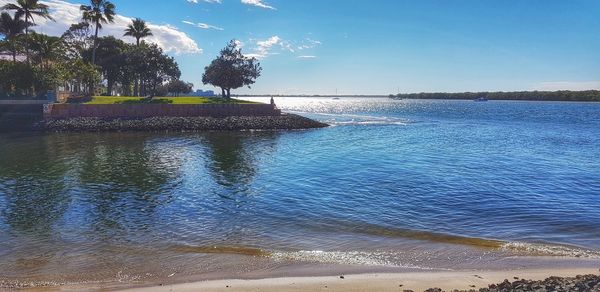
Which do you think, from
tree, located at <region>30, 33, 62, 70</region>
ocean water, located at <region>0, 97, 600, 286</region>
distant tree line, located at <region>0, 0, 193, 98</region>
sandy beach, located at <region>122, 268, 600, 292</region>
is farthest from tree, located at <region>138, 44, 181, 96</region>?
sandy beach, located at <region>122, 268, 600, 292</region>

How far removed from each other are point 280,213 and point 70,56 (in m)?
80.8

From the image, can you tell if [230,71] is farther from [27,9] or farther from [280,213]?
[280,213]

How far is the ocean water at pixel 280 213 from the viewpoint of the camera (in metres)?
13.1

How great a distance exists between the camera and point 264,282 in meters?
11.4

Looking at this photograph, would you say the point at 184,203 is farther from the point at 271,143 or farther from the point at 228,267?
the point at 271,143

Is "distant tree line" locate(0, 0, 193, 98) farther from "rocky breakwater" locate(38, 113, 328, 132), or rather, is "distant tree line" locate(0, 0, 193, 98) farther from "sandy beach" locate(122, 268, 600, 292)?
"sandy beach" locate(122, 268, 600, 292)

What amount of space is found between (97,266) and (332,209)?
9.86m

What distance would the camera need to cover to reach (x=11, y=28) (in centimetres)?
6438

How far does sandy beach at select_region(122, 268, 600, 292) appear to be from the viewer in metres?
10.8

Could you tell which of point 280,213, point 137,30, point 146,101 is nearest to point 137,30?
point 137,30

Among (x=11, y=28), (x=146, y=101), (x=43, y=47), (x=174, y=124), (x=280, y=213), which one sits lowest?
(x=280, y=213)

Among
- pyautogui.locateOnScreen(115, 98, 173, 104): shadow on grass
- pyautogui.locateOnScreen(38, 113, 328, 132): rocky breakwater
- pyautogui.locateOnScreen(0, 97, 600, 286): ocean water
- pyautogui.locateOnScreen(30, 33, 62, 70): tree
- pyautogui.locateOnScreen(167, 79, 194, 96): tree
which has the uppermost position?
pyautogui.locateOnScreen(30, 33, 62, 70): tree

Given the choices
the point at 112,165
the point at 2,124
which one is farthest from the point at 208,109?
the point at 112,165

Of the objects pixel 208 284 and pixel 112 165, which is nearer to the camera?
pixel 208 284
